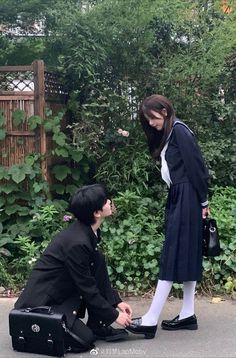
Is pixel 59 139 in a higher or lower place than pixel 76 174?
higher

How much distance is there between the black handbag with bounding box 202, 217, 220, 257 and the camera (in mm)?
4141

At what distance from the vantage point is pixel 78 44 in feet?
19.9

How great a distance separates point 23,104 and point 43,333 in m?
2.89

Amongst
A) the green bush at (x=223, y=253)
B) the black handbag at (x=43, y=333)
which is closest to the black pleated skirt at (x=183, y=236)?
the black handbag at (x=43, y=333)

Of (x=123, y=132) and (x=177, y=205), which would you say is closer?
A: (x=177, y=205)

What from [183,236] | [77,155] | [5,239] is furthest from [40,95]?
[183,236]

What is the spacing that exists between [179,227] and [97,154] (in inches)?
88.3

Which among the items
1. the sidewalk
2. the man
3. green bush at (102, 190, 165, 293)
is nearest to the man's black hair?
the man

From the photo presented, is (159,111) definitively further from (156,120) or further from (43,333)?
(43,333)

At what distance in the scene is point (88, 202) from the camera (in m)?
3.84

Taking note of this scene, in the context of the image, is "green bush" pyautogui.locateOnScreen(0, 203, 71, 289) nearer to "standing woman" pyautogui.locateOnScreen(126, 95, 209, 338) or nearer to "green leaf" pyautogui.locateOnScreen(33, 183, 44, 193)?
"green leaf" pyautogui.locateOnScreen(33, 183, 44, 193)

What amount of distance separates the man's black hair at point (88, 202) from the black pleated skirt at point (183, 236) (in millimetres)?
538

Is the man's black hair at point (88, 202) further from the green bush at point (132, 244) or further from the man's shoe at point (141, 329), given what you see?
the green bush at point (132, 244)

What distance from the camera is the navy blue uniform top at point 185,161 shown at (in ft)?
13.1
